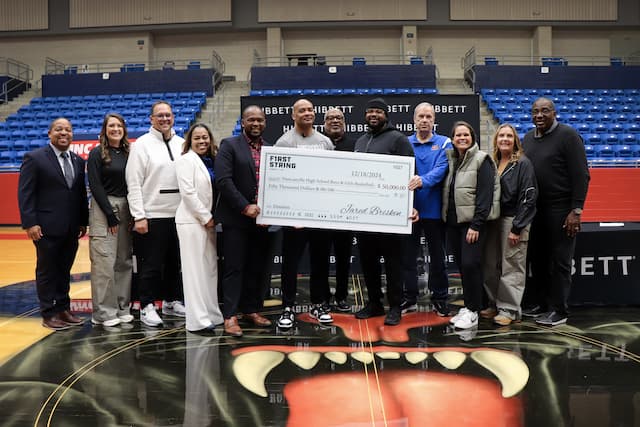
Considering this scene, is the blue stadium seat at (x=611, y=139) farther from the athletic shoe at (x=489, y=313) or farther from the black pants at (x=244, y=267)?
the black pants at (x=244, y=267)

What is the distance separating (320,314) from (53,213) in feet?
7.14

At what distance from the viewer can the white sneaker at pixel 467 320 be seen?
3562mm

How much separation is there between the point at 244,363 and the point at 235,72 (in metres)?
15.8

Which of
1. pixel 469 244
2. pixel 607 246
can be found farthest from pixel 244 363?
pixel 607 246

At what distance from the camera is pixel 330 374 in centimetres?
271

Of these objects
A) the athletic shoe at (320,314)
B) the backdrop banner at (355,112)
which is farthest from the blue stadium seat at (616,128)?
the athletic shoe at (320,314)

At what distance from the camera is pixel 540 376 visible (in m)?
2.66

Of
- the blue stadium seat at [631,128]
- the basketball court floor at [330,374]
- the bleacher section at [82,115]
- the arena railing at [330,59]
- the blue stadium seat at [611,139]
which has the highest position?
the arena railing at [330,59]

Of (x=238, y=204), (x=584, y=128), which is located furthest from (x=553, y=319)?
(x=584, y=128)

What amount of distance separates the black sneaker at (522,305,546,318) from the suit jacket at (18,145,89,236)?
372cm

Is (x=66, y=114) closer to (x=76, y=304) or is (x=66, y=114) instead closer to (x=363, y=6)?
(x=363, y=6)

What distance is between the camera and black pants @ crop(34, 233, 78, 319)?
3588 millimetres

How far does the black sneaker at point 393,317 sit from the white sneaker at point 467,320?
43 cm

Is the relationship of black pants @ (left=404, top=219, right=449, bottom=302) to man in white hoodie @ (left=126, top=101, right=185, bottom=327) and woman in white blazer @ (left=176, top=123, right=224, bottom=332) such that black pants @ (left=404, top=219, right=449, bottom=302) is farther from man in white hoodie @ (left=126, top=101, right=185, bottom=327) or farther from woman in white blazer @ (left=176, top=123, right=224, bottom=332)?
man in white hoodie @ (left=126, top=101, right=185, bottom=327)
